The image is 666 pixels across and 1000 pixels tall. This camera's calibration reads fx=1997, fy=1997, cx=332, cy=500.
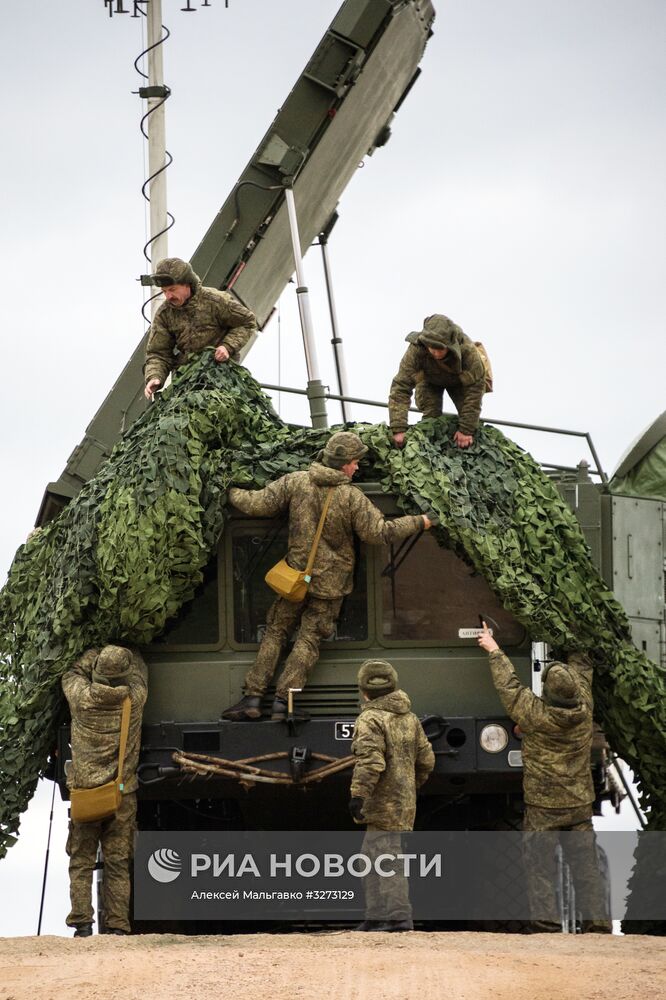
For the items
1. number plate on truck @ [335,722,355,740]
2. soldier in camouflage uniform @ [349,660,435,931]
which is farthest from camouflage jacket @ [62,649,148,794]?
soldier in camouflage uniform @ [349,660,435,931]

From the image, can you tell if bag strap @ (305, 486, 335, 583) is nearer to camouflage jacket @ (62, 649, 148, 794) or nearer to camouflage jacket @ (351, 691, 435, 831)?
camouflage jacket @ (351, 691, 435, 831)

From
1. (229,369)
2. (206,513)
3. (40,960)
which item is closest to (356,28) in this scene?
(229,369)

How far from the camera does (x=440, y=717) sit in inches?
503

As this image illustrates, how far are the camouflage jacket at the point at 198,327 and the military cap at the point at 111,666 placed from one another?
2123 mm

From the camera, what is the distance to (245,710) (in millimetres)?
12922

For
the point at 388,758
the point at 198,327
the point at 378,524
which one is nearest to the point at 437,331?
the point at 378,524

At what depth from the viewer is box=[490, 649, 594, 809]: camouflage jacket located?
491 inches

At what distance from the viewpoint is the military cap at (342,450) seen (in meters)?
12.9

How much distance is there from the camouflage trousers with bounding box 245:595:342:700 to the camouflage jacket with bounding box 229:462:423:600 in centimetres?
13

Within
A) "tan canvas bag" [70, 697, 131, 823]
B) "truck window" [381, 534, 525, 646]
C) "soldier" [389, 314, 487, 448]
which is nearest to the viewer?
"tan canvas bag" [70, 697, 131, 823]

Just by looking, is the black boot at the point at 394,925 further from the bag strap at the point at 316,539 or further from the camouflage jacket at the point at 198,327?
the camouflage jacket at the point at 198,327

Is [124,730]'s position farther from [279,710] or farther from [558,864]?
[558,864]

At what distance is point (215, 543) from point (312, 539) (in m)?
0.70

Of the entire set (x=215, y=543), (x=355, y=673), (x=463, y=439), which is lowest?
(x=355, y=673)
